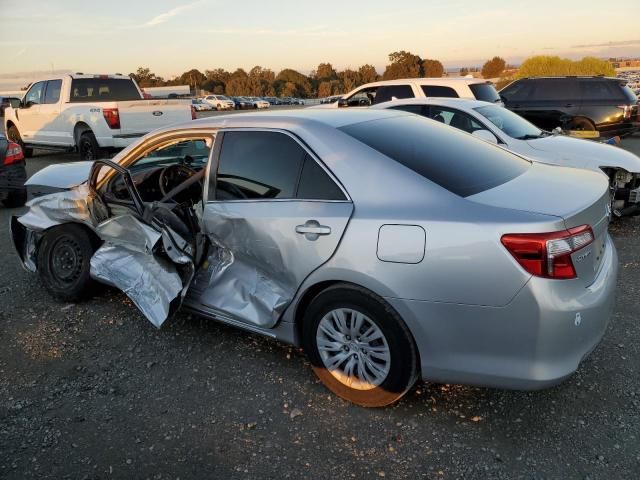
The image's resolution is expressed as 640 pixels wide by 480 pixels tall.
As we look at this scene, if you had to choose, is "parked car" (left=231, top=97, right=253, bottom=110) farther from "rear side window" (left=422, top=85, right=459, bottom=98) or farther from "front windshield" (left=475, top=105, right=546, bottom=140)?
"front windshield" (left=475, top=105, right=546, bottom=140)

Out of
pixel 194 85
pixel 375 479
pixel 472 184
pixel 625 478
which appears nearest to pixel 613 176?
pixel 472 184

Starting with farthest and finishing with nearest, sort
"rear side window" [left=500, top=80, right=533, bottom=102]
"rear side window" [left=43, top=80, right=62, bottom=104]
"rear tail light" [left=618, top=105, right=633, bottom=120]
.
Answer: "rear side window" [left=500, top=80, right=533, bottom=102] < "rear side window" [left=43, top=80, right=62, bottom=104] < "rear tail light" [left=618, top=105, right=633, bottom=120]

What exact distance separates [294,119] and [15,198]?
23.0ft

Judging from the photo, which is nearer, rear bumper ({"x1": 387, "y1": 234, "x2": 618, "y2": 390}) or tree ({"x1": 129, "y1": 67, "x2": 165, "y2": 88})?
rear bumper ({"x1": 387, "y1": 234, "x2": 618, "y2": 390})

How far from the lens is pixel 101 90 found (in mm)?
12539

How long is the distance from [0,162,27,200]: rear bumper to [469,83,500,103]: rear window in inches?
316

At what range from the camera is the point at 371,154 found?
9.73 feet

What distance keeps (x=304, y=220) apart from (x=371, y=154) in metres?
0.53

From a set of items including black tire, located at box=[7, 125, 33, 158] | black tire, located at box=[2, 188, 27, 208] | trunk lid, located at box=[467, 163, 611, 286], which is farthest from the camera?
black tire, located at box=[7, 125, 33, 158]

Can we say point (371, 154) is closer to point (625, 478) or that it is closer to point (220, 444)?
point (220, 444)

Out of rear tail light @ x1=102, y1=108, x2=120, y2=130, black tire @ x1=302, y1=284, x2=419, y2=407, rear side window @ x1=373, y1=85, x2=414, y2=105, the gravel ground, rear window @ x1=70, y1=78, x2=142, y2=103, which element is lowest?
the gravel ground

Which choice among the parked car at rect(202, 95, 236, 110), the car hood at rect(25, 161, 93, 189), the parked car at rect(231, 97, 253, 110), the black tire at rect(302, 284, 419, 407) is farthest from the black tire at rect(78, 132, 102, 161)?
the parked car at rect(231, 97, 253, 110)

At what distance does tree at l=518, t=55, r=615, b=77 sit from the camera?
99.6 feet

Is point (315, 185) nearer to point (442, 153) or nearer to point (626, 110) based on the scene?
point (442, 153)
